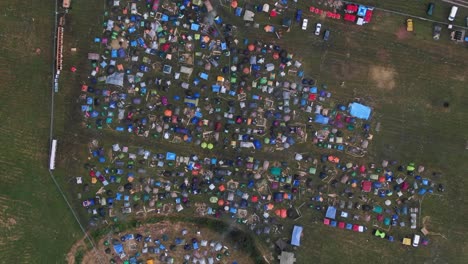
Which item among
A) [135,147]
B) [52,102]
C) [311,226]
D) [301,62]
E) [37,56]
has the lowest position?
[311,226]

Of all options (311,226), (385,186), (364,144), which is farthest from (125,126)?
(385,186)

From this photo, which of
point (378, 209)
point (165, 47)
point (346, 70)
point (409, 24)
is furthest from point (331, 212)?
point (165, 47)

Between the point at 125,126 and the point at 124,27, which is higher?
the point at 124,27

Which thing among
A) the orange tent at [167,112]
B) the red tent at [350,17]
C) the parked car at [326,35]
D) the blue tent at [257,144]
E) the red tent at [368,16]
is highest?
the red tent at [368,16]

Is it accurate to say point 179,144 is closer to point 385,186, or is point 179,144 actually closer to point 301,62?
point 301,62

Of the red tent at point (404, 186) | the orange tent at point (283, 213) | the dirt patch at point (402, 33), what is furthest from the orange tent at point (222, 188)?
the dirt patch at point (402, 33)

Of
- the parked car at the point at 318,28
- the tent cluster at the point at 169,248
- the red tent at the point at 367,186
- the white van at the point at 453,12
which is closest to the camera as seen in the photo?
the white van at the point at 453,12

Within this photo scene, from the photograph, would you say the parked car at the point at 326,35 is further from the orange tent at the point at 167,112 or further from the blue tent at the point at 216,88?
the orange tent at the point at 167,112
